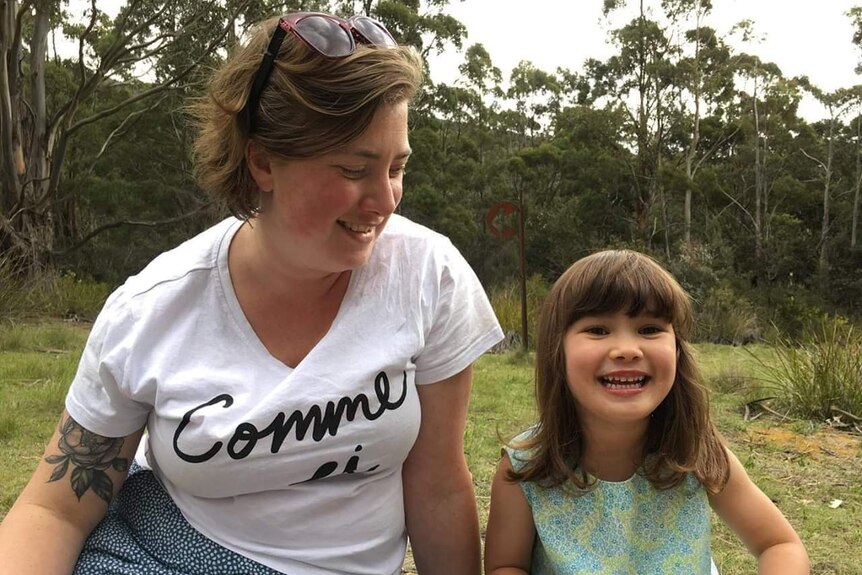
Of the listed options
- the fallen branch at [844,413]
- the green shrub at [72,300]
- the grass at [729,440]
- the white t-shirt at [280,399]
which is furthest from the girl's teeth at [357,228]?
the green shrub at [72,300]

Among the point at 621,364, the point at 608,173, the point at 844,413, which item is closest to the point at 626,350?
the point at 621,364

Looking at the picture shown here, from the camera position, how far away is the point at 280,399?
115cm

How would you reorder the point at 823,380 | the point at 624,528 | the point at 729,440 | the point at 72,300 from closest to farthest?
1. the point at 624,528
2. the point at 729,440
3. the point at 823,380
4. the point at 72,300

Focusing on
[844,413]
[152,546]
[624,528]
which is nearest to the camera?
[152,546]

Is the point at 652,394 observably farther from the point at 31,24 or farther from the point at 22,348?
the point at 31,24

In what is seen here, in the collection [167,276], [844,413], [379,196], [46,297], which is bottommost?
[844,413]

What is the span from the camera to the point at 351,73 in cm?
111

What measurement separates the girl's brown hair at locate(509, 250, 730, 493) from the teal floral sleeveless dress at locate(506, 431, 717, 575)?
0.08 feet

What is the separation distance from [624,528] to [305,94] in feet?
2.79

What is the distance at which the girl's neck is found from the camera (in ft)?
4.57

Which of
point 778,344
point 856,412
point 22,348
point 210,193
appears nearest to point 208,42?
point 22,348

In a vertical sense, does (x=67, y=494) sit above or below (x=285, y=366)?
below

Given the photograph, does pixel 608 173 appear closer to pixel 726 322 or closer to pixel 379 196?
pixel 726 322

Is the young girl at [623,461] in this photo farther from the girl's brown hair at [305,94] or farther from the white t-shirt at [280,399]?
the girl's brown hair at [305,94]
